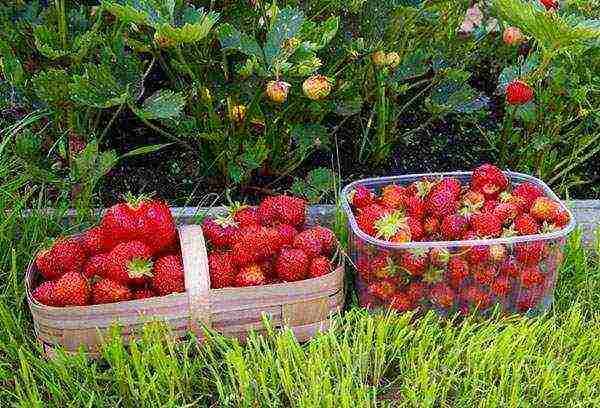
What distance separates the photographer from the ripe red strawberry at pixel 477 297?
1458 mm

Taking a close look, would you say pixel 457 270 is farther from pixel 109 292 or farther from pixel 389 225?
pixel 109 292

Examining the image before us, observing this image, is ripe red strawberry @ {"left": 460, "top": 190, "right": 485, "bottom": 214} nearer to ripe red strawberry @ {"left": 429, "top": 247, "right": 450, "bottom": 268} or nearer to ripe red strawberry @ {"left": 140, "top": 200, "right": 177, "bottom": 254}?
ripe red strawberry @ {"left": 429, "top": 247, "right": 450, "bottom": 268}

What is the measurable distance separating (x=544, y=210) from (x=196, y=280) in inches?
24.9

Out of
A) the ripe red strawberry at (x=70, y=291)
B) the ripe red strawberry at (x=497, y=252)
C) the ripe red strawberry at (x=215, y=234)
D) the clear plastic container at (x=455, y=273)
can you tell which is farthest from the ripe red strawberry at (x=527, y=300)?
the ripe red strawberry at (x=70, y=291)

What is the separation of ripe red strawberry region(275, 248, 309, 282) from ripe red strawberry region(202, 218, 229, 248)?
0.34 ft

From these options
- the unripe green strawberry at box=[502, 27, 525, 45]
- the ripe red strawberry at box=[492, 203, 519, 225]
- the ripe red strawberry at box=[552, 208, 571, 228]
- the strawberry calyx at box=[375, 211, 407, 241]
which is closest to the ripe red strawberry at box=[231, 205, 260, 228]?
the strawberry calyx at box=[375, 211, 407, 241]

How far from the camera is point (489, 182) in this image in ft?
5.14

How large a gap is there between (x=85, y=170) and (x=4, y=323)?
32cm

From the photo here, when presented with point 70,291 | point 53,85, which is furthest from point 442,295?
point 53,85

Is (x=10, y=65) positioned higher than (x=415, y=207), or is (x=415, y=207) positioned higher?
(x=10, y=65)

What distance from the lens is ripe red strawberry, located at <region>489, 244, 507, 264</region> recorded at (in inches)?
55.9

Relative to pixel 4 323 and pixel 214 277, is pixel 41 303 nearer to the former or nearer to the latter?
pixel 4 323

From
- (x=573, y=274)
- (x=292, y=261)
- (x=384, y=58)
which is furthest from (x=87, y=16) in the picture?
(x=573, y=274)

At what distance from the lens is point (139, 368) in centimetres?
129
